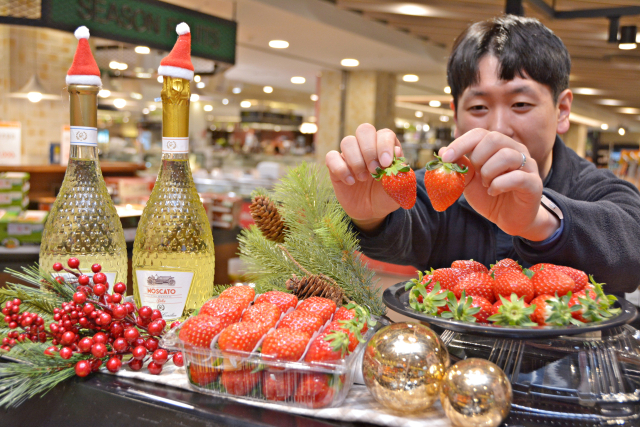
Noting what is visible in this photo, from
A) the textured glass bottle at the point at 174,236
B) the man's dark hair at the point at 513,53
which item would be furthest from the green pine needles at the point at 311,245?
the man's dark hair at the point at 513,53

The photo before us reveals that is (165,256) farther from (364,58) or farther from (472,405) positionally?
(364,58)

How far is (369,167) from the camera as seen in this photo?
2.50ft

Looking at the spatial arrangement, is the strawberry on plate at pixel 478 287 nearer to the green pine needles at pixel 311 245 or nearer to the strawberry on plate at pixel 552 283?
the strawberry on plate at pixel 552 283

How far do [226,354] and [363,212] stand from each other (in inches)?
18.3

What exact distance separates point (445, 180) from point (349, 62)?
7.20 m

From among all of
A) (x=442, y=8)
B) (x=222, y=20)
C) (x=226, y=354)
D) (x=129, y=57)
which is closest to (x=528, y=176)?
(x=226, y=354)

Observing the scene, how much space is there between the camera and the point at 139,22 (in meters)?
3.48

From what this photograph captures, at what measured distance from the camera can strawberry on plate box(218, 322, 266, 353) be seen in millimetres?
596

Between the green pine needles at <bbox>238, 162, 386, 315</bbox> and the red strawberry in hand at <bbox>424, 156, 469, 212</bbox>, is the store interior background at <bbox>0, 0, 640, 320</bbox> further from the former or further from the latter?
the red strawberry in hand at <bbox>424, 156, 469, 212</bbox>

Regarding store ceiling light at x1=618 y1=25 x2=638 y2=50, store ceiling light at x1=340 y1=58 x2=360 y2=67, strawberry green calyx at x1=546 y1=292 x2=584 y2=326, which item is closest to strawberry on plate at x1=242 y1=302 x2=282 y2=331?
strawberry green calyx at x1=546 y1=292 x2=584 y2=326

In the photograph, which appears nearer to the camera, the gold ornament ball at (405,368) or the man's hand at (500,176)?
the gold ornament ball at (405,368)

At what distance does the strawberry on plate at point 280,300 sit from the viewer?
731mm

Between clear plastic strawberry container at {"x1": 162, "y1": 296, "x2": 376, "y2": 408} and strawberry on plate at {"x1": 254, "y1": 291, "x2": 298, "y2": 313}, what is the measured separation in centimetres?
11

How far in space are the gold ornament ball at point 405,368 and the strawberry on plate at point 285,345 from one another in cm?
8
